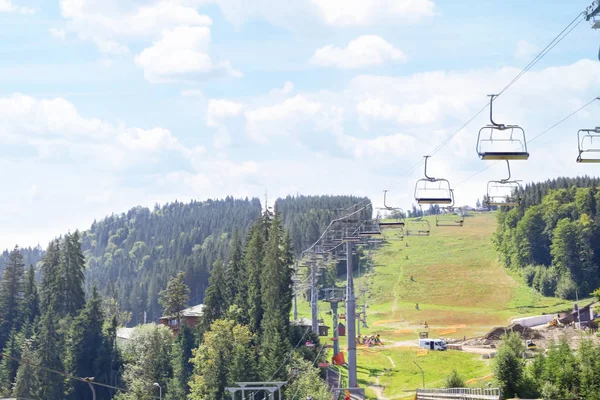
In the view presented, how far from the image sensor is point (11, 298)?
473 ft

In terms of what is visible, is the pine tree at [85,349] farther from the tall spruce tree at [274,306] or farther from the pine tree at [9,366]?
the tall spruce tree at [274,306]

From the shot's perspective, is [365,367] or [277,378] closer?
[277,378]

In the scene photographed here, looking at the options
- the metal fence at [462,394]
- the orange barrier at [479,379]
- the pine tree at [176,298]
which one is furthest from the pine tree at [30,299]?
the metal fence at [462,394]

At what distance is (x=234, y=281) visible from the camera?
374 feet

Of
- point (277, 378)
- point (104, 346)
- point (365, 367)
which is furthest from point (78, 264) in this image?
point (277, 378)

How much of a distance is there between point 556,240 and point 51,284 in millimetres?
90160

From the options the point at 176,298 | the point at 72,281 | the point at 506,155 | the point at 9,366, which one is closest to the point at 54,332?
the point at 9,366

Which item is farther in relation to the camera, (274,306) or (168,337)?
(168,337)

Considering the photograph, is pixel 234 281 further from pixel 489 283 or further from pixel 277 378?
pixel 489 283

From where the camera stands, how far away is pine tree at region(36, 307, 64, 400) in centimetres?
11844

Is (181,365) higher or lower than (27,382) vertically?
higher

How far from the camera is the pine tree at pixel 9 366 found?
406 feet

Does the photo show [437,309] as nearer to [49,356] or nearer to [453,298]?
[453,298]

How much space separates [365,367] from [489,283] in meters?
82.9
